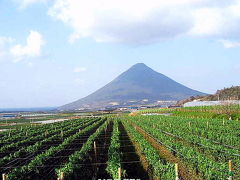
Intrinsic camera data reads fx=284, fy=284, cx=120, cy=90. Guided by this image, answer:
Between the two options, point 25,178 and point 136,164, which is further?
point 136,164

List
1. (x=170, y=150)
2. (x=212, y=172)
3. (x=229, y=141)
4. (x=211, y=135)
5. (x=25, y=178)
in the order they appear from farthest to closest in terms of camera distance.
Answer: (x=211, y=135)
(x=229, y=141)
(x=170, y=150)
(x=25, y=178)
(x=212, y=172)

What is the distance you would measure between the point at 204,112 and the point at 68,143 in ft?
95.8

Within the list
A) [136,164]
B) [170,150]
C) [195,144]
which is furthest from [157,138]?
[136,164]

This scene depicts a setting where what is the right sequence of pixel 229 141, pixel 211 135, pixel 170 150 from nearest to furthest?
pixel 170 150, pixel 229 141, pixel 211 135

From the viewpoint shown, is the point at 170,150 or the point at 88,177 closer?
the point at 88,177

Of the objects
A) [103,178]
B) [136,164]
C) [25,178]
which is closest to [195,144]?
[136,164]

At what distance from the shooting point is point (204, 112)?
45969 mm

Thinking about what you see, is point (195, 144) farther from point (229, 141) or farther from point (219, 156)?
point (219, 156)

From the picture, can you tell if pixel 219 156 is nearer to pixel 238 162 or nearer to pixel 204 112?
pixel 238 162

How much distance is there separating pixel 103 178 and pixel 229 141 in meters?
10.00

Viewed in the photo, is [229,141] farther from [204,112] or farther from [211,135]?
[204,112]

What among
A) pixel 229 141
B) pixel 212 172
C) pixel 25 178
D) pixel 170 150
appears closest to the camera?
pixel 212 172

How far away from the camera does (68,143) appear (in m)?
22.9

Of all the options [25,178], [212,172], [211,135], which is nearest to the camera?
[212,172]
